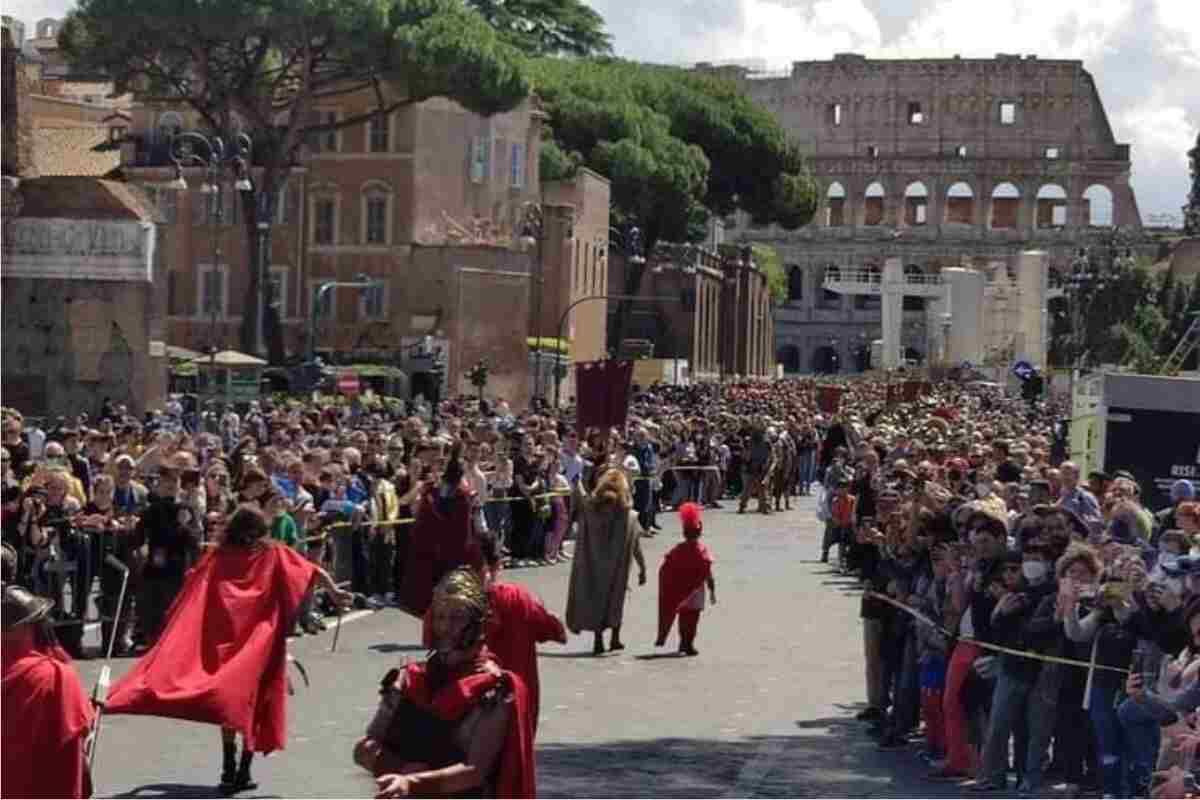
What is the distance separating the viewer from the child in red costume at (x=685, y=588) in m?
20.7

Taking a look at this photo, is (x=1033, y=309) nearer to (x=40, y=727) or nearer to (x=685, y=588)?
(x=685, y=588)

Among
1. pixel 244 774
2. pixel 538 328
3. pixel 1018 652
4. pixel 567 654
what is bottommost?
pixel 567 654

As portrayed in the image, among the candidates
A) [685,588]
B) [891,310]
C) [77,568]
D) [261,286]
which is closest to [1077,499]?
[685,588]

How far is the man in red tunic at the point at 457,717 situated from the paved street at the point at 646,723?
5.29 metres

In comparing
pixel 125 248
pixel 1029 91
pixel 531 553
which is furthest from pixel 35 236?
pixel 1029 91

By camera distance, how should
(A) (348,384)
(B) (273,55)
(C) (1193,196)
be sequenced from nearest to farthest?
(A) (348,384) → (B) (273,55) → (C) (1193,196)

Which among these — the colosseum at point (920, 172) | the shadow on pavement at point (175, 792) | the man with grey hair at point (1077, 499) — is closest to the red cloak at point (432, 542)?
the man with grey hair at point (1077, 499)

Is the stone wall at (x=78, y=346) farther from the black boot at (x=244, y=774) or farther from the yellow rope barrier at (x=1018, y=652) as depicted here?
the black boot at (x=244, y=774)

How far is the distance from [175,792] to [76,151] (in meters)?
54.1

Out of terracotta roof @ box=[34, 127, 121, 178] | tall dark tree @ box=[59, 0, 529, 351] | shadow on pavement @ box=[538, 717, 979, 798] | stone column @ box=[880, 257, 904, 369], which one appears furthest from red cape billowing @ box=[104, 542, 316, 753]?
stone column @ box=[880, 257, 904, 369]

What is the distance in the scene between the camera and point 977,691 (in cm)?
1498

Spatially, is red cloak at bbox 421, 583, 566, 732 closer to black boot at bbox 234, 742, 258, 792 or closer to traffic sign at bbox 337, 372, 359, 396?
black boot at bbox 234, 742, 258, 792

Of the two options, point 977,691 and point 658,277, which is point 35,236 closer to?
point 977,691

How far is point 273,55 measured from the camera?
60.8m
